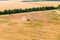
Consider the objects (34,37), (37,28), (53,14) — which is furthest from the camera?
(53,14)

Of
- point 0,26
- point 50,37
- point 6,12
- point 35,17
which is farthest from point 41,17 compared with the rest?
point 50,37

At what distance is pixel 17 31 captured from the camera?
50.1 ft

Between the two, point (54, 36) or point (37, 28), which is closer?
point (54, 36)

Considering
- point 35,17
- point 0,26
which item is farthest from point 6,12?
point 0,26

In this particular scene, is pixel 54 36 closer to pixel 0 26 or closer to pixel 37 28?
pixel 37 28

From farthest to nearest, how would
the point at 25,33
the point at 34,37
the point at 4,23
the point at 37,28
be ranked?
the point at 4,23
the point at 37,28
the point at 25,33
the point at 34,37

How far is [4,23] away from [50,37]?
619cm

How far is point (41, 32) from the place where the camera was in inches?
598

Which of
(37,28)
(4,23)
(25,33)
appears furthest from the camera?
(4,23)

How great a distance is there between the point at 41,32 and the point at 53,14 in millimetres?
8835

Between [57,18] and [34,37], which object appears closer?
[34,37]

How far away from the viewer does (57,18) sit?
2191 centimetres

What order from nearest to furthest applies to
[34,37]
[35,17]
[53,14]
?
[34,37], [35,17], [53,14]

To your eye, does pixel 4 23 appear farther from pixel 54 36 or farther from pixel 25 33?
pixel 54 36
